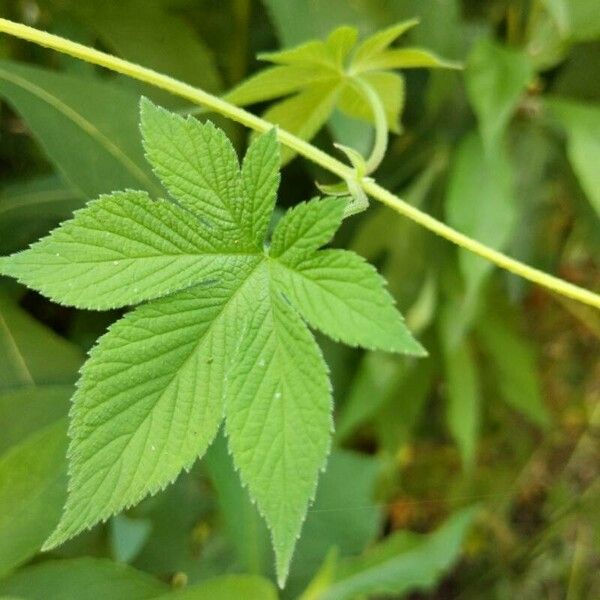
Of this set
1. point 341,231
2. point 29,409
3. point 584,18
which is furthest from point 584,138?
point 29,409

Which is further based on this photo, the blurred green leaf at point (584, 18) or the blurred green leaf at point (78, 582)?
the blurred green leaf at point (584, 18)

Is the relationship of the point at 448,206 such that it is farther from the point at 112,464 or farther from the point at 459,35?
the point at 112,464

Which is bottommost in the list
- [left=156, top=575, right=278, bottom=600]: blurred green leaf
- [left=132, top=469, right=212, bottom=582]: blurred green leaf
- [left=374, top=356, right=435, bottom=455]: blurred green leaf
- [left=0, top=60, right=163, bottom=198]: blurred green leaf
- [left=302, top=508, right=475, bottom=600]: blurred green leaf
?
[left=374, top=356, right=435, bottom=455]: blurred green leaf

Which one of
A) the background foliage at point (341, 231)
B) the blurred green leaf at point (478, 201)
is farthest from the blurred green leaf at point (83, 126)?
the blurred green leaf at point (478, 201)

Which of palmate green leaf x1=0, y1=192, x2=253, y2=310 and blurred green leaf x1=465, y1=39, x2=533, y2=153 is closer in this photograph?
palmate green leaf x1=0, y1=192, x2=253, y2=310

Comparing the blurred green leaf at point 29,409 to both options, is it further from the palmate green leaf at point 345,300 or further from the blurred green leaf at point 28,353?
the palmate green leaf at point 345,300

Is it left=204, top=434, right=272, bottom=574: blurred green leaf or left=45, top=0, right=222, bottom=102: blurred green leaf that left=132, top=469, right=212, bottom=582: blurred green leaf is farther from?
left=45, top=0, right=222, bottom=102: blurred green leaf

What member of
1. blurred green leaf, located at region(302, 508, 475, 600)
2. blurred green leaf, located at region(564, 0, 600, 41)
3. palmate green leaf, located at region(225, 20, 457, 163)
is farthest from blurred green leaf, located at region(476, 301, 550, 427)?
palmate green leaf, located at region(225, 20, 457, 163)
